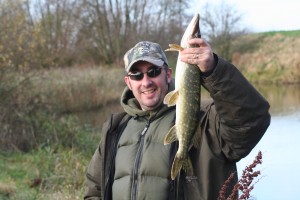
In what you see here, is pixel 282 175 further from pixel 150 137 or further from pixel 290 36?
pixel 290 36

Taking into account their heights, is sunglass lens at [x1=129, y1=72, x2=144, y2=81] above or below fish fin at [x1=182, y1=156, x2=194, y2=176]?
above

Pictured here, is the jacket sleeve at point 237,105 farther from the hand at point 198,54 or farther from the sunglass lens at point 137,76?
the sunglass lens at point 137,76

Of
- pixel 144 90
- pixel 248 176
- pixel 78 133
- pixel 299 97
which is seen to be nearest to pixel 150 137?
pixel 144 90

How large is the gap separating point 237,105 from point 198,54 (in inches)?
15.9

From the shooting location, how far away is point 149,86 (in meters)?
3.46

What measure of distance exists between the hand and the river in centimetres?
334

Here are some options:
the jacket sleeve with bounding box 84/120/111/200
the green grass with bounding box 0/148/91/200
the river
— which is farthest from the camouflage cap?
the green grass with bounding box 0/148/91/200

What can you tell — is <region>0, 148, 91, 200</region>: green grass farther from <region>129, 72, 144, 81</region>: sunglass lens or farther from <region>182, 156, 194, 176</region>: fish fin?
<region>182, 156, 194, 176</region>: fish fin

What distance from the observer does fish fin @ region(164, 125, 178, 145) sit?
A: 3023mm

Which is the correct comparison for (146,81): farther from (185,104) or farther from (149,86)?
(185,104)

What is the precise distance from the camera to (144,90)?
349 centimetres

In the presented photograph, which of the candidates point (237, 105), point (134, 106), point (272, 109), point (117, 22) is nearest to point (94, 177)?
point (134, 106)

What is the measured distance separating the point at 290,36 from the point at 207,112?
38.0 metres

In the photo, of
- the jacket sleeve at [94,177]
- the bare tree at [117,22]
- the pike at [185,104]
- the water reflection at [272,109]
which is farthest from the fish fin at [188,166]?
the bare tree at [117,22]
